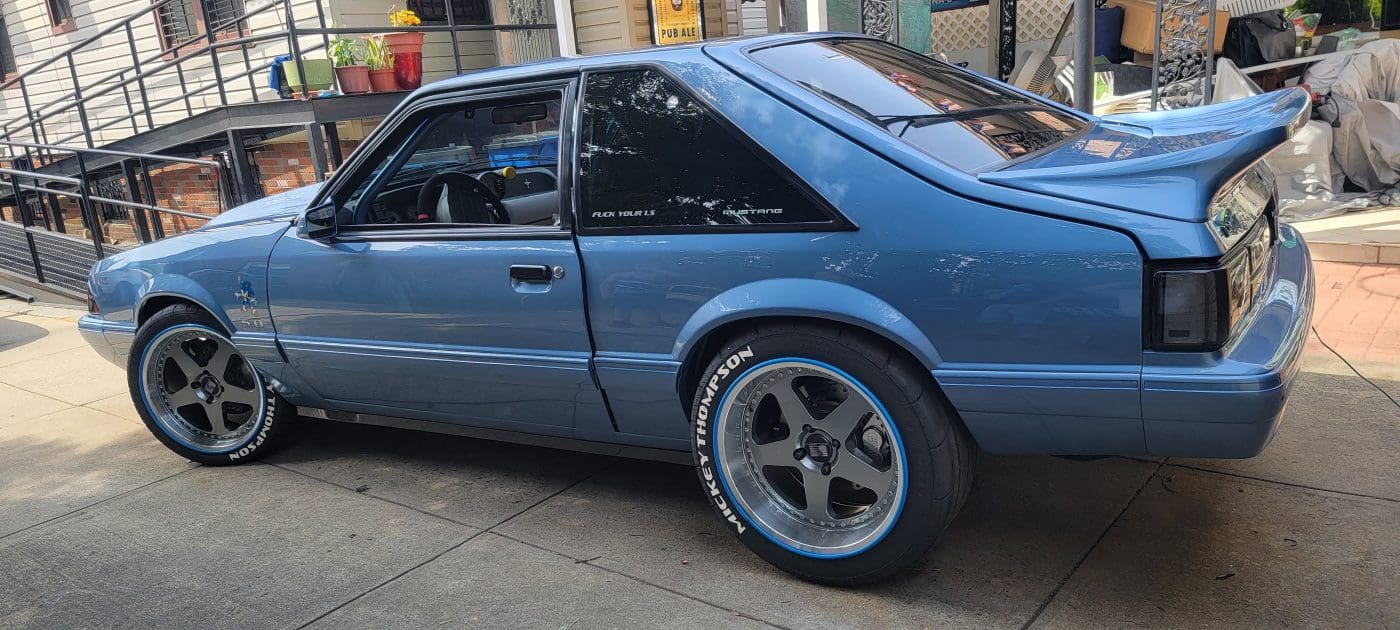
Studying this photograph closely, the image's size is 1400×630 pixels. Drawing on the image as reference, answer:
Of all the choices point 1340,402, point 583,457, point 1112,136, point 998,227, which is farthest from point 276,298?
point 1340,402

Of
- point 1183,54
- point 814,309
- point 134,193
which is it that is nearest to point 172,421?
point 814,309

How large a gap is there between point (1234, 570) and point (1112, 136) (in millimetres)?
1387

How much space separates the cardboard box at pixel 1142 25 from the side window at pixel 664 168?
7.09 m

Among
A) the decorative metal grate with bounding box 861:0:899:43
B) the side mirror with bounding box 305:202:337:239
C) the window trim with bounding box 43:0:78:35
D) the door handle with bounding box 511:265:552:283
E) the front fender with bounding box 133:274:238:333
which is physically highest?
the window trim with bounding box 43:0:78:35

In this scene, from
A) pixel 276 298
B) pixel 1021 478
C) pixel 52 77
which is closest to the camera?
pixel 1021 478

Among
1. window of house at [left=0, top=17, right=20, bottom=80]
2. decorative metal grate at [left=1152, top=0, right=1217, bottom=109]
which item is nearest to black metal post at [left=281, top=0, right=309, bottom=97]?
decorative metal grate at [left=1152, top=0, right=1217, bottom=109]

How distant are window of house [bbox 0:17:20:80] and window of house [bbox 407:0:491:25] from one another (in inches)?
377

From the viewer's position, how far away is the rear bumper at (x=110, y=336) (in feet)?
15.2

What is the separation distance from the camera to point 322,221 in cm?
380

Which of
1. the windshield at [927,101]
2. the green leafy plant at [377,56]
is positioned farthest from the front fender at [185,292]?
the green leafy plant at [377,56]

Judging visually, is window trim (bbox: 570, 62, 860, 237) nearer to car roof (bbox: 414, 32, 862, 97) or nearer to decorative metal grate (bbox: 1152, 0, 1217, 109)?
car roof (bbox: 414, 32, 862, 97)

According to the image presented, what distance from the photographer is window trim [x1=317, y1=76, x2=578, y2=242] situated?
3.31 metres

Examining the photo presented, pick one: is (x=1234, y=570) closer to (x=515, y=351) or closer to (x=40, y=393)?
(x=515, y=351)

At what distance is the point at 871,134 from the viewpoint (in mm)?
2822
